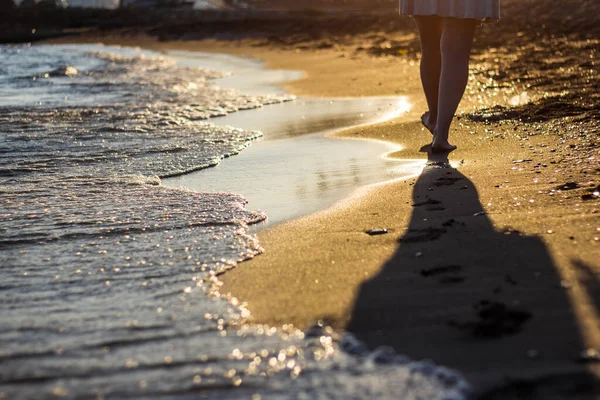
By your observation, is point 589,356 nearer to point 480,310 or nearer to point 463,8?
point 480,310

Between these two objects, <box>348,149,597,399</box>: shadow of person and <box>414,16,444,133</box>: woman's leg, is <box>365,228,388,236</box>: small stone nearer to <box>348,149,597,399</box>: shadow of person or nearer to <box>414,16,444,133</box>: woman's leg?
<box>348,149,597,399</box>: shadow of person

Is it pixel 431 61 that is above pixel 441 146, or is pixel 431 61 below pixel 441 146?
above

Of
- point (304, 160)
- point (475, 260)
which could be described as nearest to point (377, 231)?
point (475, 260)

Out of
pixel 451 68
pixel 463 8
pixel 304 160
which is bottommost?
pixel 304 160

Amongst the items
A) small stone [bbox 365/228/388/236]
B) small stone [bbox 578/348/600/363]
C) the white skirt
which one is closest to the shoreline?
small stone [bbox 365/228/388/236]

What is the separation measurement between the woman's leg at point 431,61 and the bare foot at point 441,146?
0.27 meters

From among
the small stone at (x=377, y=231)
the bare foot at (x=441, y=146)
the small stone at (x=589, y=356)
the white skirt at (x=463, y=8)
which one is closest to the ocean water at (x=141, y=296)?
A: the small stone at (x=589, y=356)

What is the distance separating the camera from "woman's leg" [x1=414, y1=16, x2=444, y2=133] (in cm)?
402

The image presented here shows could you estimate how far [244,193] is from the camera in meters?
3.42

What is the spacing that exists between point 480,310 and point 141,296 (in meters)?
0.90

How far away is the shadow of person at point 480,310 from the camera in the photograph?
1.57 metres

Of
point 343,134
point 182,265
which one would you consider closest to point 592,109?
point 343,134

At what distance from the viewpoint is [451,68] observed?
3754mm

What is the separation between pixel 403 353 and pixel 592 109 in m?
3.23
